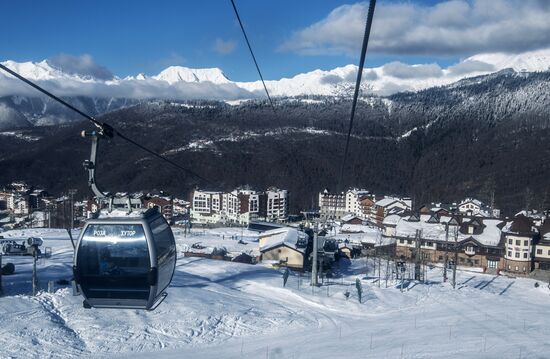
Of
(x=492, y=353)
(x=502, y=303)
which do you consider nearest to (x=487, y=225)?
(x=502, y=303)

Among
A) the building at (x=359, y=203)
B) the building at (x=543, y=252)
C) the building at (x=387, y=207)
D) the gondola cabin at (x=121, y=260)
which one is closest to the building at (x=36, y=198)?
the building at (x=359, y=203)

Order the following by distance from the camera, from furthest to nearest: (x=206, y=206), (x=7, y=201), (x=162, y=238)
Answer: (x=7, y=201)
(x=206, y=206)
(x=162, y=238)

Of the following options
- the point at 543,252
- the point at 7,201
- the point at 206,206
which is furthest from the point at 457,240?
the point at 7,201

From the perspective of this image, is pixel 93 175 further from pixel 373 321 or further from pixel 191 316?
pixel 373 321

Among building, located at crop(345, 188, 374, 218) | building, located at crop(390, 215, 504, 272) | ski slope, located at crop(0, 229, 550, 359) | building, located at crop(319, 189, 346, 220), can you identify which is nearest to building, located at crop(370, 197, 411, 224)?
building, located at crop(345, 188, 374, 218)

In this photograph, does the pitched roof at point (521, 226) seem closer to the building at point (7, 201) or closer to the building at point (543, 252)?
the building at point (543, 252)

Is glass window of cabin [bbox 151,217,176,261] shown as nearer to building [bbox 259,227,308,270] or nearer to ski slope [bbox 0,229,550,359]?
ski slope [bbox 0,229,550,359]

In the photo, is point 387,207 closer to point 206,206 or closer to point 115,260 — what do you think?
point 206,206
